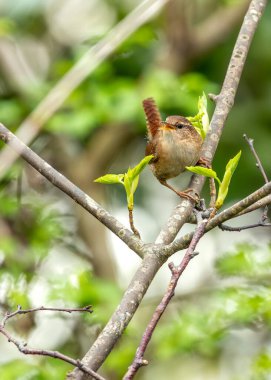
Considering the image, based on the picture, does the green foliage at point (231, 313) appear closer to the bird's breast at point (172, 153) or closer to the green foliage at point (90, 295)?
the green foliage at point (90, 295)

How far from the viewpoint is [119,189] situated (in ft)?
21.8

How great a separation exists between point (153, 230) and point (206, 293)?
1.37 m

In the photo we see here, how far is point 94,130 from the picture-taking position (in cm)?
630

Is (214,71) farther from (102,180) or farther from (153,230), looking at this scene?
(102,180)

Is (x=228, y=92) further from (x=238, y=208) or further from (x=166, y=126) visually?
(x=238, y=208)

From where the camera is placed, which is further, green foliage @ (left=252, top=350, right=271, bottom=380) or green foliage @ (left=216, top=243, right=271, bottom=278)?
green foliage @ (left=216, top=243, right=271, bottom=278)

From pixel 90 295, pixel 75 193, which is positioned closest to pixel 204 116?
pixel 75 193

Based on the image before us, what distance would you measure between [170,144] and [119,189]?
145 inches

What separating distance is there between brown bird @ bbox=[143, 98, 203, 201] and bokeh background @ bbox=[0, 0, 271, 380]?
122cm

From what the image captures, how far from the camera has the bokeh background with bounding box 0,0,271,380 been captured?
4289 mm

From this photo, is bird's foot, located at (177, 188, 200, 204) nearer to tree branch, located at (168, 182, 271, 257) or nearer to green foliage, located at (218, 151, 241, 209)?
green foliage, located at (218, 151, 241, 209)

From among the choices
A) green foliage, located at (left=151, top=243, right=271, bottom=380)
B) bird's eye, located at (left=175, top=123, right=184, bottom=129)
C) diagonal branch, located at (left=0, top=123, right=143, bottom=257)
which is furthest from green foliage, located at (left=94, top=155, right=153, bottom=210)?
green foliage, located at (left=151, top=243, right=271, bottom=380)

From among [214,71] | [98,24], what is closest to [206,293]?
[214,71]

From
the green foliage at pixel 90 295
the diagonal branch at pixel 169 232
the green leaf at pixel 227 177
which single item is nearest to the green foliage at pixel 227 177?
the green leaf at pixel 227 177
